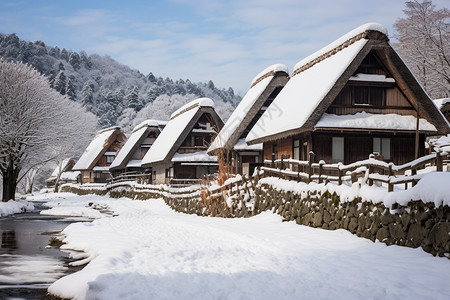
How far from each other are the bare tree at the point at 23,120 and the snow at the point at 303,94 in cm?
1704

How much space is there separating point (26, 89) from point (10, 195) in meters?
7.70

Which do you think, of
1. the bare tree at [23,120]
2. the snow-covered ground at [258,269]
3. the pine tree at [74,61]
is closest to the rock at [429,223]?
the snow-covered ground at [258,269]

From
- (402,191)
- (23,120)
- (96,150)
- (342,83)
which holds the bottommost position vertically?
(402,191)

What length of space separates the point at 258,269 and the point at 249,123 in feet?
64.8

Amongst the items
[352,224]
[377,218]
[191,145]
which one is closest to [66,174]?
[191,145]

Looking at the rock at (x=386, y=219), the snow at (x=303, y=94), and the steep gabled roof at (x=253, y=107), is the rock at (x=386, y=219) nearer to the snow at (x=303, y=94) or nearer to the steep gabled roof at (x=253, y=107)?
the snow at (x=303, y=94)

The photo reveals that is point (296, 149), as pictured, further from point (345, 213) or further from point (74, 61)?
point (74, 61)

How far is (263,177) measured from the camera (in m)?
17.6

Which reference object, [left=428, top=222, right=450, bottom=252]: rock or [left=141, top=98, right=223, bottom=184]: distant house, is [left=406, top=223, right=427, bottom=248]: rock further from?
[left=141, top=98, right=223, bottom=184]: distant house

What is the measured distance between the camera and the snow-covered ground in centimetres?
652

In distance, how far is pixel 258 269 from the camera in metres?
7.92

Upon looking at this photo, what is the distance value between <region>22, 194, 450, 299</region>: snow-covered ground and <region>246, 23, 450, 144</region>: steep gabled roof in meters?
8.09

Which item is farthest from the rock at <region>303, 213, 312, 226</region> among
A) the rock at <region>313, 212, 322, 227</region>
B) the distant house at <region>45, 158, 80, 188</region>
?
the distant house at <region>45, 158, 80, 188</region>

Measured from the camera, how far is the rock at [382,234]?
905cm
